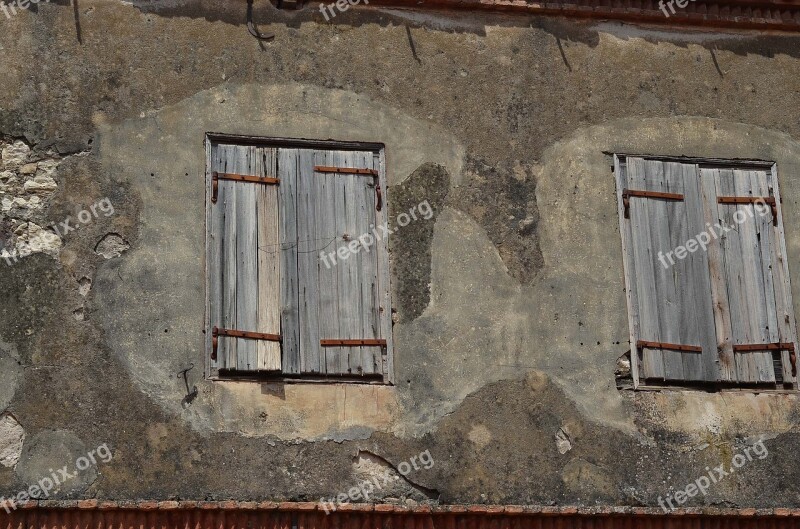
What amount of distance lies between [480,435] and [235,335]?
1.96 meters

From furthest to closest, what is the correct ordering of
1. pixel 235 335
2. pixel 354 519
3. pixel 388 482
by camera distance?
pixel 235 335 → pixel 388 482 → pixel 354 519

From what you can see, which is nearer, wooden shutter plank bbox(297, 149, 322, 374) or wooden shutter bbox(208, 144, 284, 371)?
wooden shutter bbox(208, 144, 284, 371)

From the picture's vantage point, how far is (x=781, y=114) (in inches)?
469

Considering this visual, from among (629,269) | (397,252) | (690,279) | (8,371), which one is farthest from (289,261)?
(690,279)

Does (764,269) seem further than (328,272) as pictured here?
Yes

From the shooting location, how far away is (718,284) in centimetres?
1122

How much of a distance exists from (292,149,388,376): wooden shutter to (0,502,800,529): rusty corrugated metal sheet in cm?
111

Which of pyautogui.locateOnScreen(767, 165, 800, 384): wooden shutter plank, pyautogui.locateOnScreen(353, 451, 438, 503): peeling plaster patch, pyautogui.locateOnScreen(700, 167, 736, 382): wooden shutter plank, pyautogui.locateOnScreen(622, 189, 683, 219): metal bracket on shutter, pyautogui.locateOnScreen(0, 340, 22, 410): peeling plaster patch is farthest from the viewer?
pyautogui.locateOnScreen(622, 189, 683, 219): metal bracket on shutter

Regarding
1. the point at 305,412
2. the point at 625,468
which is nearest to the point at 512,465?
the point at 625,468

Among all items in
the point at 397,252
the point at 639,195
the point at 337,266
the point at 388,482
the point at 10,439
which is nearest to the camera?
the point at 10,439

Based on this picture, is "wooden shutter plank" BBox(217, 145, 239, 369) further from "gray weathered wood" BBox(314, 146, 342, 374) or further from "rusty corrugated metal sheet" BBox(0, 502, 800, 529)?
"rusty corrugated metal sheet" BBox(0, 502, 800, 529)

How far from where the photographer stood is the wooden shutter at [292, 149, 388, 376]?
1048cm

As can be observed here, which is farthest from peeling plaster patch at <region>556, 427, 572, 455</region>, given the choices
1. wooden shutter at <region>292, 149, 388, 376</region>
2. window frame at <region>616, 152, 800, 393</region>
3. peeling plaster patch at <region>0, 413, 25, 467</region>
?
peeling plaster patch at <region>0, 413, 25, 467</region>

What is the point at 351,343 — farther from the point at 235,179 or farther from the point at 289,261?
the point at 235,179
